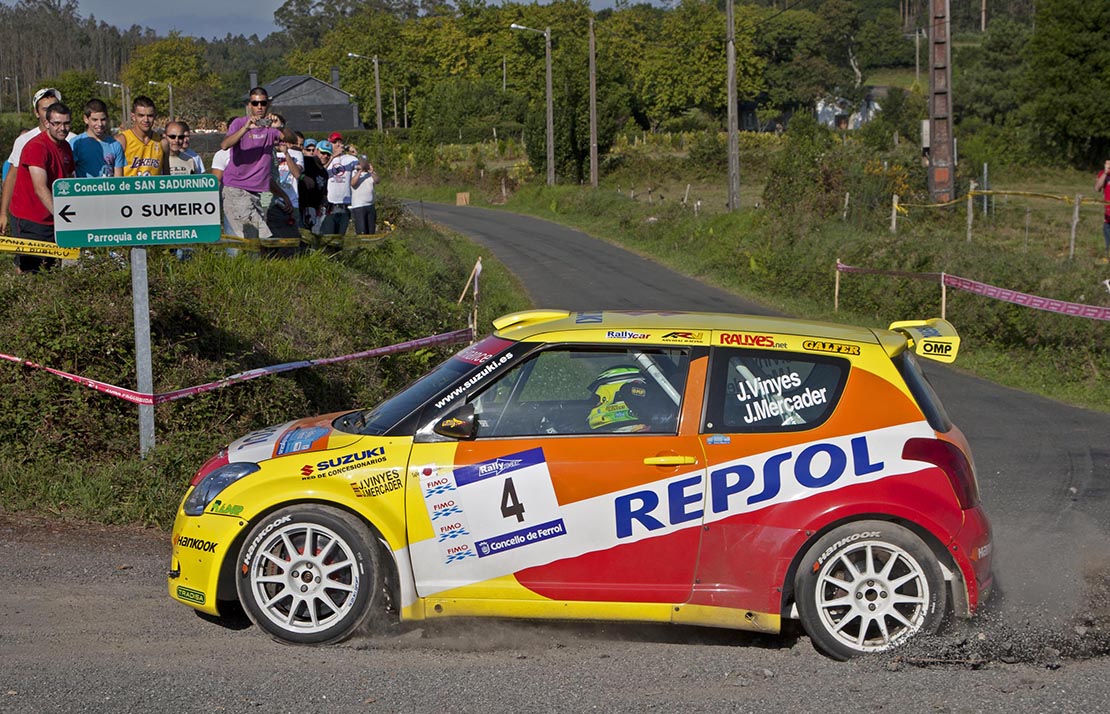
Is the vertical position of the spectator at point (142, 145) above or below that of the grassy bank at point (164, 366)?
above

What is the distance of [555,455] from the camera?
5.77m

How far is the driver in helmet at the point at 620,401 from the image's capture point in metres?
5.89

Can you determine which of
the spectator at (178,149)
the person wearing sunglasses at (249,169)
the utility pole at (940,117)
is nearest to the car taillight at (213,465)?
the person wearing sunglasses at (249,169)

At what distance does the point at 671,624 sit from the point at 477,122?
285 feet

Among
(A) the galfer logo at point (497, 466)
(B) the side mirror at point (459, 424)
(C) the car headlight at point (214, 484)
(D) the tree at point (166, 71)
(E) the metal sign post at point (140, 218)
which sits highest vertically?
(D) the tree at point (166, 71)

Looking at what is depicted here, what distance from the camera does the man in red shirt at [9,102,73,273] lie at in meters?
10.0

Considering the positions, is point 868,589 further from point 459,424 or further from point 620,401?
point 459,424

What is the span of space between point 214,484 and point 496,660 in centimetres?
173

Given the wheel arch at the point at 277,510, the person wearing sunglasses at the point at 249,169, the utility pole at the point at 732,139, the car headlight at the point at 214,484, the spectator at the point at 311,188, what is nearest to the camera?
the wheel arch at the point at 277,510

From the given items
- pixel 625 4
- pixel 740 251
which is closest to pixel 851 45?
pixel 625 4

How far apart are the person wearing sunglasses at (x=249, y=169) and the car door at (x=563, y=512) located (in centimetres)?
714

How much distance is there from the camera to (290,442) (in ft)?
20.3

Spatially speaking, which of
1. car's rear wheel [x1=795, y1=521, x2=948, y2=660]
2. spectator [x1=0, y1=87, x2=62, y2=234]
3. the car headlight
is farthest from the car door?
spectator [x1=0, y1=87, x2=62, y2=234]

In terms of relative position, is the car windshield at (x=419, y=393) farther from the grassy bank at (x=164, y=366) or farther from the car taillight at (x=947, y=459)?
the grassy bank at (x=164, y=366)
